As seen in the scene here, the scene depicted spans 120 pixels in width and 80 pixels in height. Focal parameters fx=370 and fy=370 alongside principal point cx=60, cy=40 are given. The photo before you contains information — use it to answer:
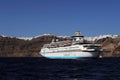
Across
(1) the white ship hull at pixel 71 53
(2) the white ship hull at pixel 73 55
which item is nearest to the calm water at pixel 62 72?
(2) the white ship hull at pixel 73 55

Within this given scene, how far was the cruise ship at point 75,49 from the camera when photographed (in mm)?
130750

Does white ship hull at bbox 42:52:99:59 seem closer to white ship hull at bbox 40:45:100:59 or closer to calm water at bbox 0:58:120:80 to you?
white ship hull at bbox 40:45:100:59

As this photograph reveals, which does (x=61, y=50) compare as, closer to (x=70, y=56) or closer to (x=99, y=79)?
(x=70, y=56)

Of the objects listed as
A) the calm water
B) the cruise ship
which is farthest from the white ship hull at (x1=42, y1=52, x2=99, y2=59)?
the calm water

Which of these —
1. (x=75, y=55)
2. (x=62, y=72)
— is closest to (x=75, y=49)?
(x=75, y=55)

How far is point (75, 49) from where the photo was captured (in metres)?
137

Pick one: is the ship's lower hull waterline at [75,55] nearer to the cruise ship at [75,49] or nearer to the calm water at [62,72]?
the cruise ship at [75,49]

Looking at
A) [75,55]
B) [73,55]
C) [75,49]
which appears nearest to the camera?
[75,55]

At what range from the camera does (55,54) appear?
524ft

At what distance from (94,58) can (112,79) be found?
88.4 meters

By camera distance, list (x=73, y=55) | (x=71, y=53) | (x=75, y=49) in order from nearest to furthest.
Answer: (x=73, y=55)
(x=75, y=49)
(x=71, y=53)

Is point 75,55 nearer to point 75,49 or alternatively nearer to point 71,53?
point 75,49

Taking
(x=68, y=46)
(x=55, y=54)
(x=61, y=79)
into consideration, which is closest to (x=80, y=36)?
(x=68, y=46)

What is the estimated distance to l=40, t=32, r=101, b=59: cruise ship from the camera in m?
131
